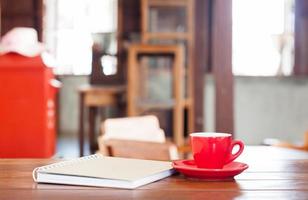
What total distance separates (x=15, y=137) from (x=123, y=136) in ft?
4.44

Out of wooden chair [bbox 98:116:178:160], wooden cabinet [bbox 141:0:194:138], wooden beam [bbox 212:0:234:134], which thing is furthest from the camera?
wooden cabinet [bbox 141:0:194:138]

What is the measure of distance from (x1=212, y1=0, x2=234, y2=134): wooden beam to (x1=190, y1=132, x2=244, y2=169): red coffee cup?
2279 mm

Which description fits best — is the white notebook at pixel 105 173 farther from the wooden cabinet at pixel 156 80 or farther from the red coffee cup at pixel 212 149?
the wooden cabinet at pixel 156 80

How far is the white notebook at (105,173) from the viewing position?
1188 millimetres

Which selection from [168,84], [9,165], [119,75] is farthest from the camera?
[119,75]

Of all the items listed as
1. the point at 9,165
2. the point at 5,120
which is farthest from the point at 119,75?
the point at 9,165

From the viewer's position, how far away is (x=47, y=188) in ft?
3.90

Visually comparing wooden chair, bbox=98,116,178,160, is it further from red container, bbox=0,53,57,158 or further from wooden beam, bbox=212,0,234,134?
red container, bbox=0,53,57,158

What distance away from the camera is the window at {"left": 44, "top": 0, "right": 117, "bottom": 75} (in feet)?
27.2

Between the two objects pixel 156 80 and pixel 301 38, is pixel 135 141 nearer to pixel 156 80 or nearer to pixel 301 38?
pixel 156 80

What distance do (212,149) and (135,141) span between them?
53.7 inches

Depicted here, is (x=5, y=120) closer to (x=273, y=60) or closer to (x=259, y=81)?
(x=259, y=81)

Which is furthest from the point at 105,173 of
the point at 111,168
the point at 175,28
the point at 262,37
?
the point at 262,37

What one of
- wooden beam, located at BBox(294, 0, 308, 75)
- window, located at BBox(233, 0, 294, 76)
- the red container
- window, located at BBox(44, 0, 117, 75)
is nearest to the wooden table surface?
the red container
